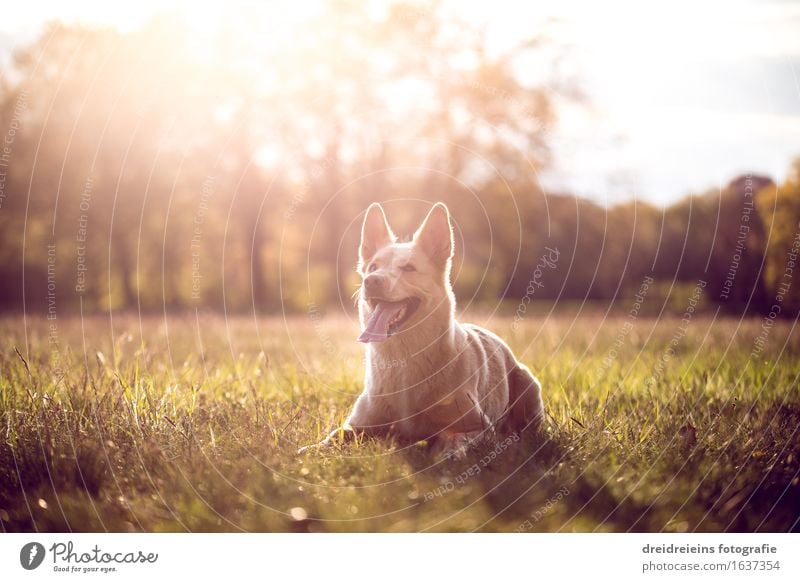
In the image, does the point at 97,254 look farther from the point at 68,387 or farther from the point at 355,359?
the point at 68,387

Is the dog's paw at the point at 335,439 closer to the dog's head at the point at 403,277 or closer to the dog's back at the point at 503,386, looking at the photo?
the dog's head at the point at 403,277

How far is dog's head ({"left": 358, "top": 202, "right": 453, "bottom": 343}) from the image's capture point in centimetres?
639

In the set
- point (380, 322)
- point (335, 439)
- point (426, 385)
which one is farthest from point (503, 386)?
point (335, 439)

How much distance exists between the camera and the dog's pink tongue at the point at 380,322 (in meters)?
6.41

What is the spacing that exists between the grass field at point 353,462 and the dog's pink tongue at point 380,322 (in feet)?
3.16

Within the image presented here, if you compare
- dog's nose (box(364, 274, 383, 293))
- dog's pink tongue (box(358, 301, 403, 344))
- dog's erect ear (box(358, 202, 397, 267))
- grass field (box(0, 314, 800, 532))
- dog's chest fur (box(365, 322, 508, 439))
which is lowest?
grass field (box(0, 314, 800, 532))

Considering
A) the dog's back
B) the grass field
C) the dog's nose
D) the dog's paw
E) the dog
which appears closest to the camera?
the grass field

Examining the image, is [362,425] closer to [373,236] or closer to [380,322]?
[380,322]

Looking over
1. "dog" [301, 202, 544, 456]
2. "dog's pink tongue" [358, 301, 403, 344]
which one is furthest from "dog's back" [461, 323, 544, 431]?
"dog's pink tongue" [358, 301, 403, 344]

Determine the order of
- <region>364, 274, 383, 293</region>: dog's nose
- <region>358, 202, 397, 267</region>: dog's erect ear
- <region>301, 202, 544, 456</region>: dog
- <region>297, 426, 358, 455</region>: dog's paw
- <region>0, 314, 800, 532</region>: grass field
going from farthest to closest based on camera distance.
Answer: <region>358, 202, 397, 267</region>: dog's erect ear → <region>301, 202, 544, 456</region>: dog → <region>364, 274, 383, 293</region>: dog's nose → <region>297, 426, 358, 455</region>: dog's paw → <region>0, 314, 800, 532</region>: grass field

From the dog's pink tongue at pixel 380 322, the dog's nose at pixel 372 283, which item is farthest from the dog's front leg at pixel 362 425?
the dog's nose at pixel 372 283

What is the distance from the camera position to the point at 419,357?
6.52 m

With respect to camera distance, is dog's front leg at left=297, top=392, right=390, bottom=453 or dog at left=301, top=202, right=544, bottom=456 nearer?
dog's front leg at left=297, top=392, right=390, bottom=453

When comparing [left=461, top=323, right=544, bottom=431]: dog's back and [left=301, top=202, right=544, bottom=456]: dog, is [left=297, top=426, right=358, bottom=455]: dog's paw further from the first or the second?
[left=461, top=323, right=544, bottom=431]: dog's back
